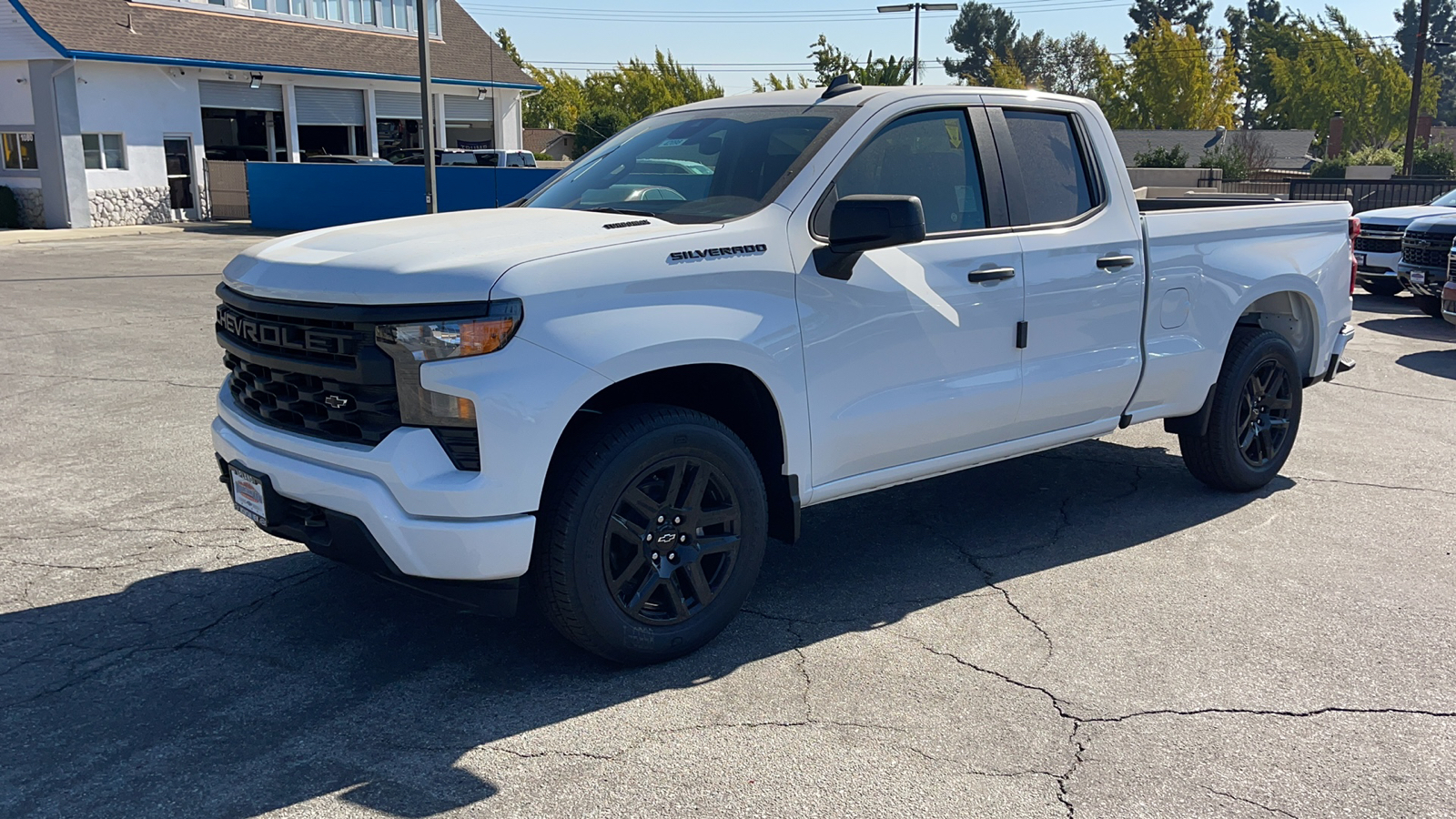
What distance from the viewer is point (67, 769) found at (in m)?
3.53

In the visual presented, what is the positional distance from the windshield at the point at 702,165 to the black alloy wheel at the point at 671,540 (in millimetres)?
985

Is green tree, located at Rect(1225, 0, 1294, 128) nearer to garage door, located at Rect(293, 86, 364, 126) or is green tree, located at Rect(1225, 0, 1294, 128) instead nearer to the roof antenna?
garage door, located at Rect(293, 86, 364, 126)

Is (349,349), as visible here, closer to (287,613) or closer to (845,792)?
(287,613)

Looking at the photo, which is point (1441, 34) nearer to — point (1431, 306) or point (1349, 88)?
point (1349, 88)

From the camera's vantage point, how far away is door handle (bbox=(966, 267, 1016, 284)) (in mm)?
4965

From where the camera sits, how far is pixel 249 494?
4281mm

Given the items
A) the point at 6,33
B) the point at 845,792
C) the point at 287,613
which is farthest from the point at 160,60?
the point at 845,792

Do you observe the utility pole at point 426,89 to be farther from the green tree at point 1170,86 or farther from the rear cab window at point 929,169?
the green tree at point 1170,86

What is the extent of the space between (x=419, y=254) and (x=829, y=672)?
1.98 m

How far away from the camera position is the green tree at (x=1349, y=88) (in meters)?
66.6

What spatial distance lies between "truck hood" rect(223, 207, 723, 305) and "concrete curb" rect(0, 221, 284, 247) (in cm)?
2341

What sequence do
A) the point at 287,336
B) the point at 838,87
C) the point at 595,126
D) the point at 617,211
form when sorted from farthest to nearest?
1. the point at 595,126
2. the point at 838,87
3. the point at 617,211
4. the point at 287,336

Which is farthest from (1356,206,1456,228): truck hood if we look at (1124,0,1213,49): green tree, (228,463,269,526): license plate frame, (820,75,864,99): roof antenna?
(1124,0,1213,49): green tree

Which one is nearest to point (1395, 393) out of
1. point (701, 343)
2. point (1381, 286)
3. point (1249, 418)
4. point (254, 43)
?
point (1249, 418)
